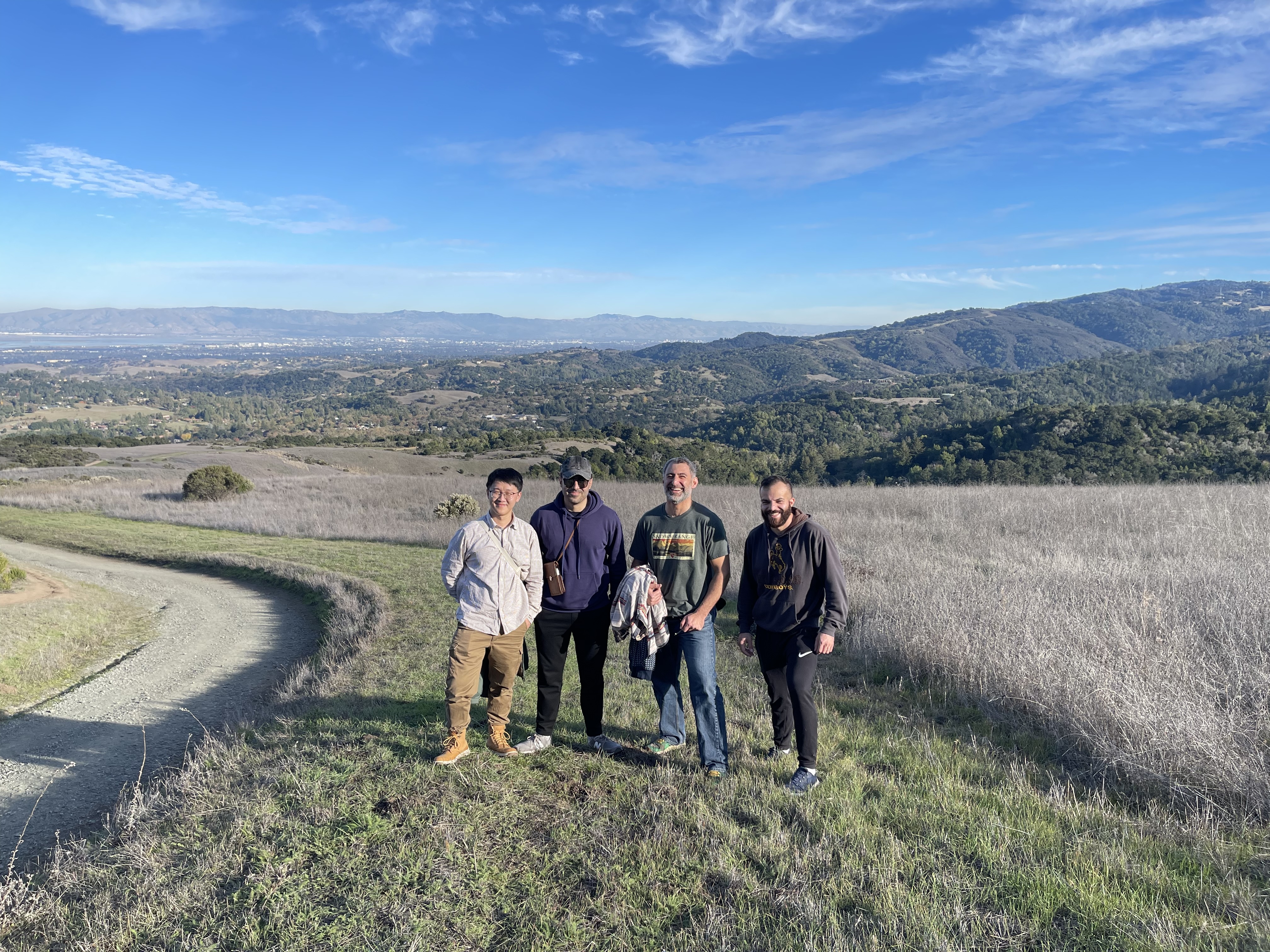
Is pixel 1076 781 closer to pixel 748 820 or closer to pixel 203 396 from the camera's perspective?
pixel 748 820

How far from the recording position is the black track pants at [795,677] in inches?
154

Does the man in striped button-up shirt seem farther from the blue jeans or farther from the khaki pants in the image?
the blue jeans

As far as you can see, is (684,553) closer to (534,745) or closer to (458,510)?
(534,745)

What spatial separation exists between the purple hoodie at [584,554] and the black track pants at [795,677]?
1.03 metres

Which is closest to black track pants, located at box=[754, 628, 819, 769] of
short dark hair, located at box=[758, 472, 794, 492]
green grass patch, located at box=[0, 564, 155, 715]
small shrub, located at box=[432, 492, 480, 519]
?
short dark hair, located at box=[758, 472, 794, 492]

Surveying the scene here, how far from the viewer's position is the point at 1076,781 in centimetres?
415

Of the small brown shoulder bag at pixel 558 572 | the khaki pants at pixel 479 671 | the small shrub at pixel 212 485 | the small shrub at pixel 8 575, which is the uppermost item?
the small brown shoulder bag at pixel 558 572

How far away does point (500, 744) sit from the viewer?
4.49m

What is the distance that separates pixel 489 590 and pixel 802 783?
2.24 meters

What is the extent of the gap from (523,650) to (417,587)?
7029 millimetres

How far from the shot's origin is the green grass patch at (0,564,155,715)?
24.9 feet

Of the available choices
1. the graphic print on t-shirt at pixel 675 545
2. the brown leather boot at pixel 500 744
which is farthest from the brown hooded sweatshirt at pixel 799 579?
the brown leather boot at pixel 500 744

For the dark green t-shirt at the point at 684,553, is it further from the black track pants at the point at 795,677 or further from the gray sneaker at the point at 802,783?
the gray sneaker at the point at 802,783

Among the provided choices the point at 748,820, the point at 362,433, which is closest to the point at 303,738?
the point at 748,820
